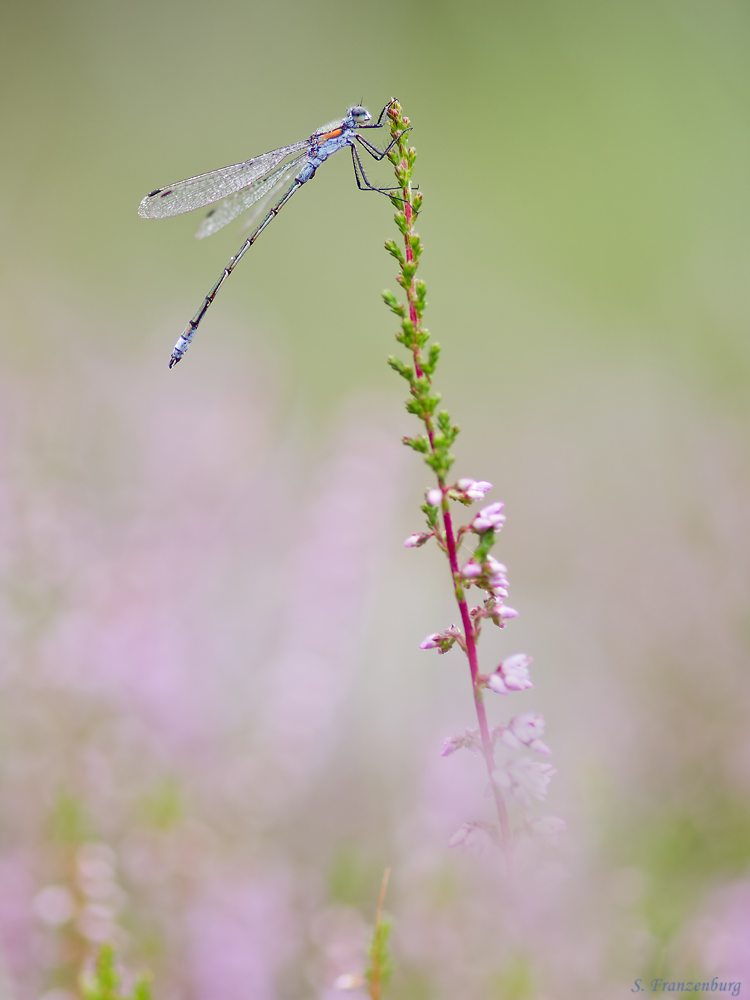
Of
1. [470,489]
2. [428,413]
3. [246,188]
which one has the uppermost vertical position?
[246,188]

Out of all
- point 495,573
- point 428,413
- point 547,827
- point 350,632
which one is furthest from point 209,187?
point 547,827

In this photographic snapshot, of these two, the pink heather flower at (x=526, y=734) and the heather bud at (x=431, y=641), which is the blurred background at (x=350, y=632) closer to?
the pink heather flower at (x=526, y=734)

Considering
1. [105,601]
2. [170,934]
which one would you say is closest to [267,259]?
[105,601]

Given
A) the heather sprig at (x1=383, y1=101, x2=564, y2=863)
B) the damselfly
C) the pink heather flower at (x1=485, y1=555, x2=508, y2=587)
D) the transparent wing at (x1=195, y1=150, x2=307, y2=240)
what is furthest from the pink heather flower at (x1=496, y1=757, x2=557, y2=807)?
the transparent wing at (x1=195, y1=150, x2=307, y2=240)

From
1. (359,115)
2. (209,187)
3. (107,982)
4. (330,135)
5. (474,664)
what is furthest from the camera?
(209,187)

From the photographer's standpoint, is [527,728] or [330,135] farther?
[330,135]

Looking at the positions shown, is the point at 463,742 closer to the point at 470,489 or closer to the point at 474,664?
the point at 474,664
